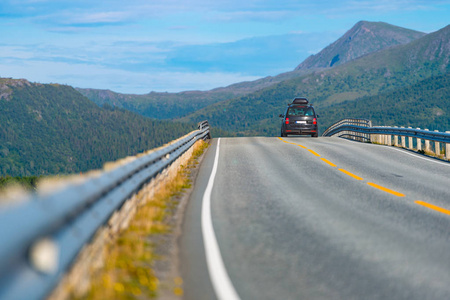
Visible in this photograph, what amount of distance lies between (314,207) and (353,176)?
4.78m

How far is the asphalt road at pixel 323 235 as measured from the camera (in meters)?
4.87

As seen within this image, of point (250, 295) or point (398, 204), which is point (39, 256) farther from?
point (398, 204)

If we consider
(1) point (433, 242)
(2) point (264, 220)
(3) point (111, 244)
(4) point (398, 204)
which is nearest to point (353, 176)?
(4) point (398, 204)

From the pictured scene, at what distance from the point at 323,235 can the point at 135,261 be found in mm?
2588

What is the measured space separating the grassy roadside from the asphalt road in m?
0.36

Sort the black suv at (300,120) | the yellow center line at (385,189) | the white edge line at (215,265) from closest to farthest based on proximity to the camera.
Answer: the white edge line at (215,265) < the yellow center line at (385,189) < the black suv at (300,120)

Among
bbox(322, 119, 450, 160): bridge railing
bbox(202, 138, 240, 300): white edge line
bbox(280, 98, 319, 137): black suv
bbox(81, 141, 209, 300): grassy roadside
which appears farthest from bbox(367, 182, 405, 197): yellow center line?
bbox(280, 98, 319, 137): black suv

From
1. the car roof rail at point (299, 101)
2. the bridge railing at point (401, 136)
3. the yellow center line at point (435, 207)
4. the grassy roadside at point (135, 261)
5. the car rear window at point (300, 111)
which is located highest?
the car roof rail at point (299, 101)

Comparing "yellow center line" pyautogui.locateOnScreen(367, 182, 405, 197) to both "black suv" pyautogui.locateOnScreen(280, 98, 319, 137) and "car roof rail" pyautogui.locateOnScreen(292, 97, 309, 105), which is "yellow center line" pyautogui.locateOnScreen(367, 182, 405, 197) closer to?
"black suv" pyautogui.locateOnScreen(280, 98, 319, 137)

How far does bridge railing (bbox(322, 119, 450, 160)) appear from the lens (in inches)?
779

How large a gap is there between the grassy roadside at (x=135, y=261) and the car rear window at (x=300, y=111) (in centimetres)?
2318

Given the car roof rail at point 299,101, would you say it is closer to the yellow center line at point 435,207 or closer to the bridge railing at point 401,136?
the bridge railing at point 401,136

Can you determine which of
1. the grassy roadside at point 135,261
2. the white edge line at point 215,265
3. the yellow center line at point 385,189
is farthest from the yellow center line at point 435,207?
the grassy roadside at point 135,261

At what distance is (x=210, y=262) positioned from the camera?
572 centimetres
